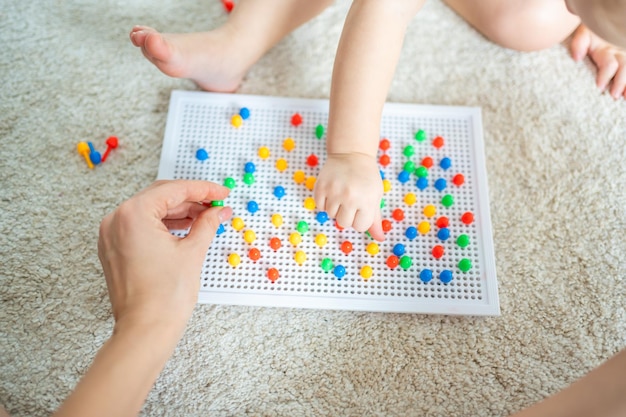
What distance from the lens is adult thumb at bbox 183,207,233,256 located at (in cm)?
69

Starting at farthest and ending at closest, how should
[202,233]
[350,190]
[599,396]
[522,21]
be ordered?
[522,21]
[350,190]
[202,233]
[599,396]

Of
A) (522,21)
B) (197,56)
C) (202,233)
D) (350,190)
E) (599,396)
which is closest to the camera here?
(599,396)

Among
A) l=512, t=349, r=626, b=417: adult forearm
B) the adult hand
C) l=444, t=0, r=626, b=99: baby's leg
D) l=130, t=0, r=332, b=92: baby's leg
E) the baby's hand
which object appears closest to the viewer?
l=512, t=349, r=626, b=417: adult forearm

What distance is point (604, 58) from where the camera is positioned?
111 cm

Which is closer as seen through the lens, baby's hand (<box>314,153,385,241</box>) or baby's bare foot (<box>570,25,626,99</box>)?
baby's hand (<box>314,153,385,241</box>)

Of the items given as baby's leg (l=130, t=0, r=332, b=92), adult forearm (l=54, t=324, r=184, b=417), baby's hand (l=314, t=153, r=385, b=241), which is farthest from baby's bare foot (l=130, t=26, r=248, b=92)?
adult forearm (l=54, t=324, r=184, b=417)

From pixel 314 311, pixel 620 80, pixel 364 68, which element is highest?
pixel 364 68

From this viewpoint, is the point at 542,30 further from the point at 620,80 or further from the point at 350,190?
the point at 350,190

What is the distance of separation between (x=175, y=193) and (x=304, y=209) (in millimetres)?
311

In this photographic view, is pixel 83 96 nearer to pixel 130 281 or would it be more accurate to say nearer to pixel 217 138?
pixel 217 138

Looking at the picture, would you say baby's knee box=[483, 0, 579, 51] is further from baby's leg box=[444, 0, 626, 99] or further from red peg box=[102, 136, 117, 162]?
red peg box=[102, 136, 117, 162]

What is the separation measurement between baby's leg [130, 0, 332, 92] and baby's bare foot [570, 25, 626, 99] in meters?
0.53

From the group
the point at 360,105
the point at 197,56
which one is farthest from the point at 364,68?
the point at 197,56

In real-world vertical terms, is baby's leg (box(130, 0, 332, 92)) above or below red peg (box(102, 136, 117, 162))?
above
